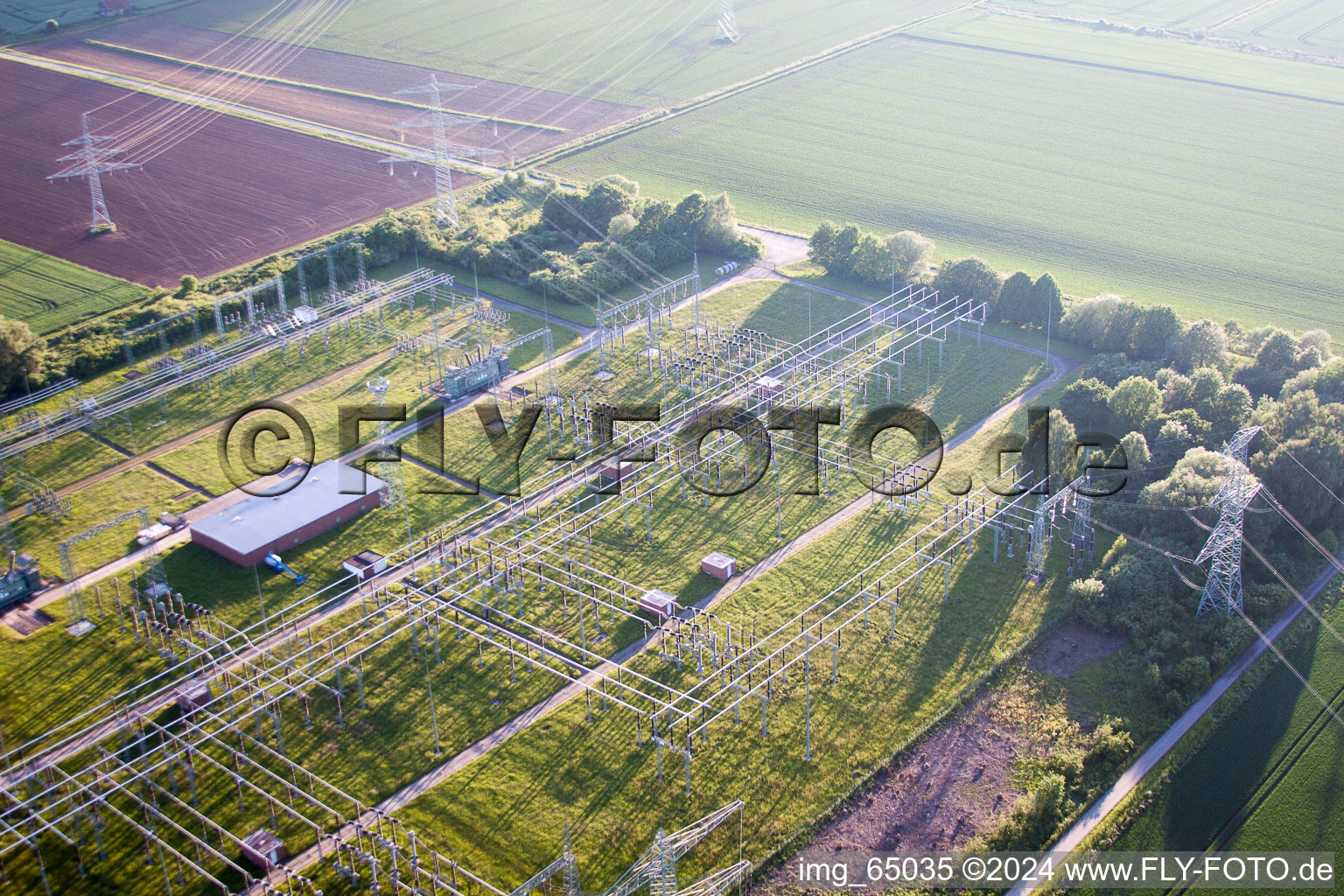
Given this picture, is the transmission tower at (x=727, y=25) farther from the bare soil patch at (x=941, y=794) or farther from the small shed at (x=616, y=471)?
the bare soil patch at (x=941, y=794)

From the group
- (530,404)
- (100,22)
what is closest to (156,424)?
(530,404)

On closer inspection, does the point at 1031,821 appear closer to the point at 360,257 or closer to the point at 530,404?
the point at 530,404

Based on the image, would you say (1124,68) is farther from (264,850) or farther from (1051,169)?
(264,850)

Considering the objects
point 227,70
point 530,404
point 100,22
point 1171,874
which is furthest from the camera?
point 100,22

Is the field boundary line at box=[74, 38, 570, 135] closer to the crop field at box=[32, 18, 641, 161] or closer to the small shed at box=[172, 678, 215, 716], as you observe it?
the crop field at box=[32, 18, 641, 161]

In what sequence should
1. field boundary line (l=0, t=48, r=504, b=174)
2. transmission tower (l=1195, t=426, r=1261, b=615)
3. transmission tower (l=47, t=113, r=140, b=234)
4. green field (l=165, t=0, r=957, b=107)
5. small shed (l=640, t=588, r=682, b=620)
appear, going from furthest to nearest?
green field (l=165, t=0, r=957, b=107) < field boundary line (l=0, t=48, r=504, b=174) < transmission tower (l=47, t=113, r=140, b=234) < small shed (l=640, t=588, r=682, b=620) < transmission tower (l=1195, t=426, r=1261, b=615)

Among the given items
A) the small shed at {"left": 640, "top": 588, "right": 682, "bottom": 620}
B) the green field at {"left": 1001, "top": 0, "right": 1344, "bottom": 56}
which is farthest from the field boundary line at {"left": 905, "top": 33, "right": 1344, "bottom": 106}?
the small shed at {"left": 640, "top": 588, "right": 682, "bottom": 620}

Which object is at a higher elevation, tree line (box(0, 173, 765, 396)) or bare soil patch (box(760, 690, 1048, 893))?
tree line (box(0, 173, 765, 396))
